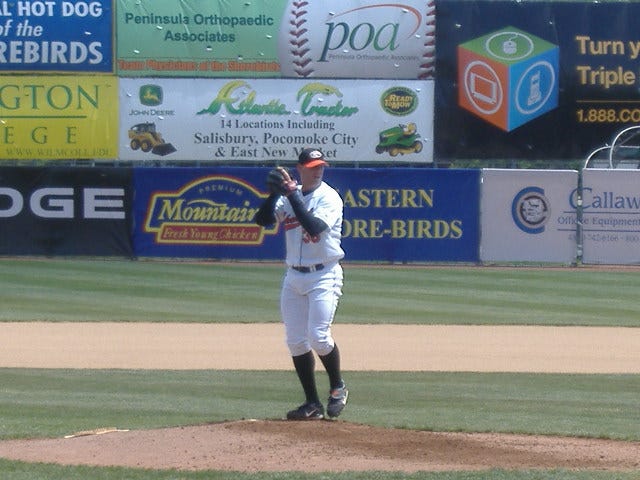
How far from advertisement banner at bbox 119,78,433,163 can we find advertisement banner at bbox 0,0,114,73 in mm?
906

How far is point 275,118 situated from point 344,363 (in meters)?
14.8

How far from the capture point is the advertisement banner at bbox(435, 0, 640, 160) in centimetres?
2642

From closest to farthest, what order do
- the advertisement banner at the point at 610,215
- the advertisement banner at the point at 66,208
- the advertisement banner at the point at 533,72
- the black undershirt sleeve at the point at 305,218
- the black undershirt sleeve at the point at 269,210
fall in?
the black undershirt sleeve at the point at 305,218
the black undershirt sleeve at the point at 269,210
the advertisement banner at the point at 610,215
the advertisement banner at the point at 66,208
the advertisement banner at the point at 533,72

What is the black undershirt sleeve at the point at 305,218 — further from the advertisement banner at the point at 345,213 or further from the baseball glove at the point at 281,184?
the advertisement banner at the point at 345,213

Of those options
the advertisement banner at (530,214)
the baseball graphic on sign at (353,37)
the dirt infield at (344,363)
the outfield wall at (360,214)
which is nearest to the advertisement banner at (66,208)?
the outfield wall at (360,214)

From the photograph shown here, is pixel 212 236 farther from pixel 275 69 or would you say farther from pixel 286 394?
pixel 286 394

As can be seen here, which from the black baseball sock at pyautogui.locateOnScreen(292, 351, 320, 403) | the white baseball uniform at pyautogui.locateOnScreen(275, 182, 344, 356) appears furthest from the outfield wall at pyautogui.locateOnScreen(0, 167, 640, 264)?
the white baseball uniform at pyautogui.locateOnScreen(275, 182, 344, 356)

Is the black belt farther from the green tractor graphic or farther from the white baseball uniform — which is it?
the green tractor graphic

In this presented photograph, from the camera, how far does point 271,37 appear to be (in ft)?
86.0

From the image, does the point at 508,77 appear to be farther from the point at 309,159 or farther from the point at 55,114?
the point at 309,159

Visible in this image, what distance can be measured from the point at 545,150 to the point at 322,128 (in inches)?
188

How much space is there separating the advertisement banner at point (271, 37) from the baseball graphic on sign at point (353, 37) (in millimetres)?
21

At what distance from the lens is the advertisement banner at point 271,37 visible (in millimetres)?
26203

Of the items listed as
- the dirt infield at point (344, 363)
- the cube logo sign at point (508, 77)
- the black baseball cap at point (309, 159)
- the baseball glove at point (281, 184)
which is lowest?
the dirt infield at point (344, 363)
